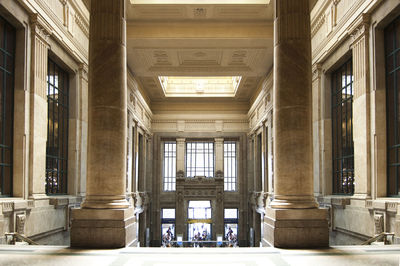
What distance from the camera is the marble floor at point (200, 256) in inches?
323

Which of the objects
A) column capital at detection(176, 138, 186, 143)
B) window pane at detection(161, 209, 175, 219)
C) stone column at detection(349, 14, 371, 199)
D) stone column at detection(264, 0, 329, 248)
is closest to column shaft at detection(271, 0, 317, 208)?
stone column at detection(264, 0, 329, 248)

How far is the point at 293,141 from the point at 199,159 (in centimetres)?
2981

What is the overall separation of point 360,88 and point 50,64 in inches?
467

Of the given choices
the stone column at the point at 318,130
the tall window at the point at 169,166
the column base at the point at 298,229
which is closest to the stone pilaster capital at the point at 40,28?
the column base at the point at 298,229

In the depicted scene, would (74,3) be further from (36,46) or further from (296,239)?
(296,239)

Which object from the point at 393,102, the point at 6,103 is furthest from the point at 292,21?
the point at 6,103

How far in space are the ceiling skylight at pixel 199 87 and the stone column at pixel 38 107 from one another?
21951mm

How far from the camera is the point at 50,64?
1686 cm

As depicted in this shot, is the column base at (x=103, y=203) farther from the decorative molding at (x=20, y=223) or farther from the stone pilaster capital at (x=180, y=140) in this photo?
the stone pilaster capital at (x=180, y=140)

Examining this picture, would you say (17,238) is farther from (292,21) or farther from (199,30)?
(199,30)

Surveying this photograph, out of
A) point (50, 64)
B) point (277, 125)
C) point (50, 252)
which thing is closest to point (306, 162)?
point (277, 125)

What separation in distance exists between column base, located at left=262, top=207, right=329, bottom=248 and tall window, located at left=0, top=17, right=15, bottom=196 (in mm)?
8291

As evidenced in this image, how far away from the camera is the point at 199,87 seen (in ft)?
120

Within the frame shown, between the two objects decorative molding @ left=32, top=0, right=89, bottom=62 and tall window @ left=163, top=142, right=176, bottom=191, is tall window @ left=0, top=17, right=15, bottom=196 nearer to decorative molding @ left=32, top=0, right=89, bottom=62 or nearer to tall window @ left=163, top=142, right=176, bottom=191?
decorative molding @ left=32, top=0, right=89, bottom=62
